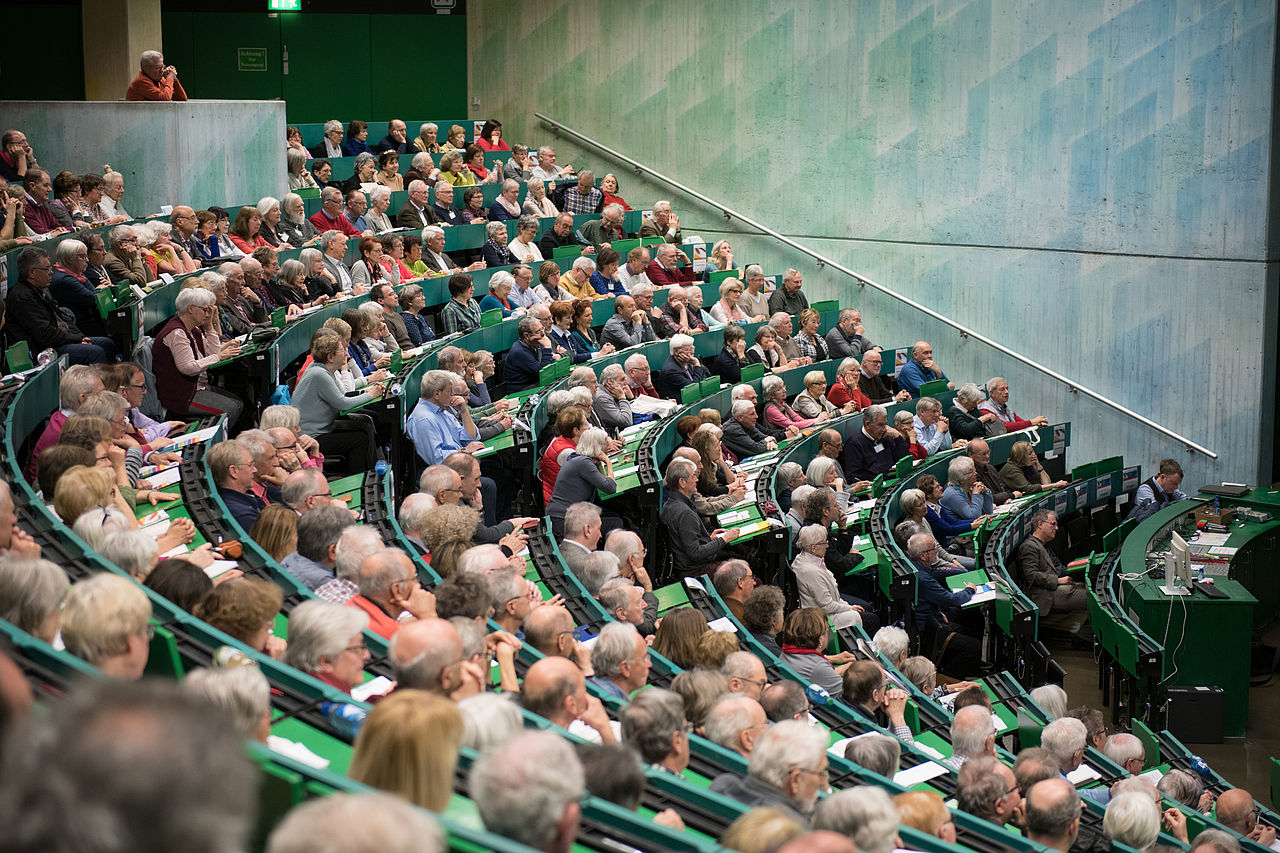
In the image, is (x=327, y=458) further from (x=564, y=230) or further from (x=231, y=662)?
(x=564, y=230)

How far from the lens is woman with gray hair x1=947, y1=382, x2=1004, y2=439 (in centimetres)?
1064

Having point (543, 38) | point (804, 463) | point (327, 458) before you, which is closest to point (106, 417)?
point (327, 458)

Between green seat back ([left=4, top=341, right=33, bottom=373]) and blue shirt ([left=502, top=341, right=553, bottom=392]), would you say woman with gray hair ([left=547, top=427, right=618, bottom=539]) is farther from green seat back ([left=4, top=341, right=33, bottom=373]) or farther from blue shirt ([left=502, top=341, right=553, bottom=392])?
green seat back ([left=4, top=341, right=33, bottom=373])

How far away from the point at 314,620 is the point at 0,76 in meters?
11.5

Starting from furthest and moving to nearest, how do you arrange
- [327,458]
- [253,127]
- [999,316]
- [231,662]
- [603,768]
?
[999,316]
[253,127]
[327,458]
[231,662]
[603,768]

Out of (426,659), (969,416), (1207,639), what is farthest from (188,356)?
(969,416)

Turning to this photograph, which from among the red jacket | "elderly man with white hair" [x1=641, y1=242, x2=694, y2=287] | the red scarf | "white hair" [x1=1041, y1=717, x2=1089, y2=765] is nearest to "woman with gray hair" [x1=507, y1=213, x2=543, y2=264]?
"elderly man with white hair" [x1=641, y1=242, x2=694, y2=287]

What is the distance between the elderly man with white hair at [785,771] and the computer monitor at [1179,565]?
5.20 meters

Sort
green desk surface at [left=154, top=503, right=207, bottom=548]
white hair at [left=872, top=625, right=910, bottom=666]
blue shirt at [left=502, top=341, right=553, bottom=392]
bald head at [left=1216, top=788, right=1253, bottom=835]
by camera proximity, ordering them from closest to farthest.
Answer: green desk surface at [left=154, top=503, right=207, bottom=548] < bald head at [left=1216, top=788, right=1253, bottom=835] < white hair at [left=872, top=625, right=910, bottom=666] < blue shirt at [left=502, top=341, right=553, bottom=392]

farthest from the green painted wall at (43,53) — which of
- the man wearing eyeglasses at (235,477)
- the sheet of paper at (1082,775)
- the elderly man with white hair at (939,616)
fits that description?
the sheet of paper at (1082,775)

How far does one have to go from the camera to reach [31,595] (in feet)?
9.72

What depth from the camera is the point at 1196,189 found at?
11375 mm

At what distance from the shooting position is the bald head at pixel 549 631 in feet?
13.8

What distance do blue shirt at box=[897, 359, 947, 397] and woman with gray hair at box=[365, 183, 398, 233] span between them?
4.44 m
